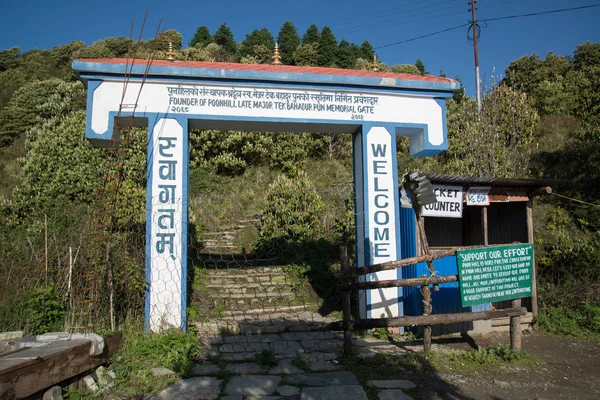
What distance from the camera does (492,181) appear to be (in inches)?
293

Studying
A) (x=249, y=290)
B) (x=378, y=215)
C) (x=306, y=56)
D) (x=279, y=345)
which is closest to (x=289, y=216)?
(x=249, y=290)

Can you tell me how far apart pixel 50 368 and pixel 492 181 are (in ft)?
23.0

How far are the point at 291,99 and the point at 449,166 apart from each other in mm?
9548

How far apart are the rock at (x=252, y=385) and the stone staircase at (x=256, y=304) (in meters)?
2.08

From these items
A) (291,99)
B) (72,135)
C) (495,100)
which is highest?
(495,100)

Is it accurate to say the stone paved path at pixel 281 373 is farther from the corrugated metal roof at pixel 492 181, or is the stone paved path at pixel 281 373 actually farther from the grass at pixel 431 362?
the corrugated metal roof at pixel 492 181

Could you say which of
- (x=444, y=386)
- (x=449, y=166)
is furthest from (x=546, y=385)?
(x=449, y=166)

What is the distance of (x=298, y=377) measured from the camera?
498cm

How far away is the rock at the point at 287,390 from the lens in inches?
175

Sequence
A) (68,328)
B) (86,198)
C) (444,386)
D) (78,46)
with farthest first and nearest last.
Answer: (78,46) → (86,198) → (68,328) → (444,386)

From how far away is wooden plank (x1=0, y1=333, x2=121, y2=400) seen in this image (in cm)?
361

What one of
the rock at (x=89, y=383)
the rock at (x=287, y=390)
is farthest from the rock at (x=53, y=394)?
the rock at (x=287, y=390)

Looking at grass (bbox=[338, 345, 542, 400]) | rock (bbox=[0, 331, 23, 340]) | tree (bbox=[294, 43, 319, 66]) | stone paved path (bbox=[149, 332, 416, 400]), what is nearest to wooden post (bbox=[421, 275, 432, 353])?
grass (bbox=[338, 345, 542, 400])

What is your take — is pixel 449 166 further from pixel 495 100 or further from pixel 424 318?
pixel 424 318
